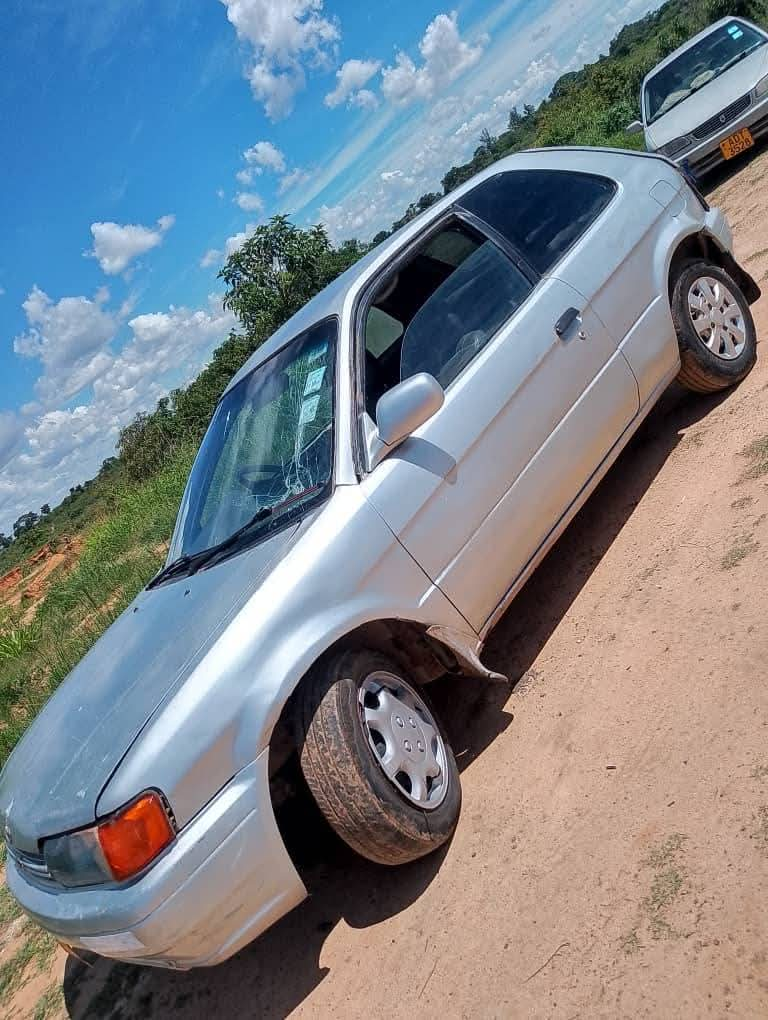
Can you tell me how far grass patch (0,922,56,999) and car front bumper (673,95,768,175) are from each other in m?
9.78

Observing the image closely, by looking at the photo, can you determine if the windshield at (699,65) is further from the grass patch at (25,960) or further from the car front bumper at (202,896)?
the grass patch at (25,960)

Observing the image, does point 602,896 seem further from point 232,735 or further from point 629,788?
point 232,735

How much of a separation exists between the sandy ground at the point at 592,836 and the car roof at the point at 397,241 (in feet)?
5.52

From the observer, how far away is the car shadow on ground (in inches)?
117

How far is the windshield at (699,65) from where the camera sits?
10.2m

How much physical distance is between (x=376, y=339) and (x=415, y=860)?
2.01m

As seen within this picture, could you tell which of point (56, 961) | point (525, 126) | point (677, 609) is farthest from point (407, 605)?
point (525, 126)

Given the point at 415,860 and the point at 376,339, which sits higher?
the point at 376,339

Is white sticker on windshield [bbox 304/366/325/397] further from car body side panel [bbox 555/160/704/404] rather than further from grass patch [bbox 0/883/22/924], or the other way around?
grass patch [bbox 0/883/22/924]

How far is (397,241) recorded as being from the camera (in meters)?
3.80

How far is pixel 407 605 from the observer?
9.74 ft

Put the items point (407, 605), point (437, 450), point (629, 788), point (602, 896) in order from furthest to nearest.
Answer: point (437, 450) → point (407, 605) → point (629, 788) → point (602, 896)

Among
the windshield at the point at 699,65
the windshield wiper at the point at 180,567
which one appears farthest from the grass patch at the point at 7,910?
the windshield at the point at 699,65

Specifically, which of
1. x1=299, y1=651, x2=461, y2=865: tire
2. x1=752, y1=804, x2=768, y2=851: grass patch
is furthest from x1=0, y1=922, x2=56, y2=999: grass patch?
x1=752, y1=804, x2=768, y2=851: grass patch
